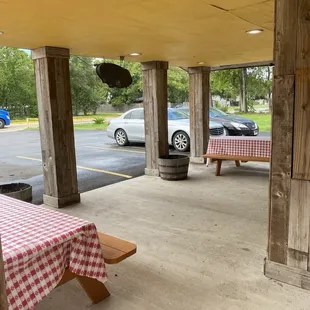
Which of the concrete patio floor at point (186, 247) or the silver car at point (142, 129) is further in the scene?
the silver car at point (142, 129)

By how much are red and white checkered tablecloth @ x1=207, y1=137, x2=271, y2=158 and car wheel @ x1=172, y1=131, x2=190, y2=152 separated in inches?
103

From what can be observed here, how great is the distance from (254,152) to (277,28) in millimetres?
3781

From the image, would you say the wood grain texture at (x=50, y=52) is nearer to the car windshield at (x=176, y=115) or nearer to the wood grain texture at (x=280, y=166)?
the wood grain texture at (x=280, y=166)

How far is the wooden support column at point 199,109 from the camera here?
7.25 metres

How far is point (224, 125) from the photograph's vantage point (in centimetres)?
904

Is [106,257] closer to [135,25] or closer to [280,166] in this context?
[280,166]

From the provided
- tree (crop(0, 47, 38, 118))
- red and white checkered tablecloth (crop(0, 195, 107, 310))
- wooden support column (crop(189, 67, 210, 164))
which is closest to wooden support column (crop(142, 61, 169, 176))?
wooden support column (crop(189, 67, 210, 164))

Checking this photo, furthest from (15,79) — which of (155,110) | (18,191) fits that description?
(18,191)

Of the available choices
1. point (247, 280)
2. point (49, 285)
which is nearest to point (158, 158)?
point (247, 280)

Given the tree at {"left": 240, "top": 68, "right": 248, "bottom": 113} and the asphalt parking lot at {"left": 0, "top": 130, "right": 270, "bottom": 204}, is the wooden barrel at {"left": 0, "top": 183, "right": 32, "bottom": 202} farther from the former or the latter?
the tree at {"left": 240, "top": 68, "right": 248, "bottom": 113}

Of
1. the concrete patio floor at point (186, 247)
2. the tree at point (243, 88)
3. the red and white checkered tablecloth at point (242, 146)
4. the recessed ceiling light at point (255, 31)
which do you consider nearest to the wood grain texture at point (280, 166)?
the concrete patio floor at point (186, 247)

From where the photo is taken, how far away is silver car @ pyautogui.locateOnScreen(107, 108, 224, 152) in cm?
894

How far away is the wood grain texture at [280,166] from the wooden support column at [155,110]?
12.3ft

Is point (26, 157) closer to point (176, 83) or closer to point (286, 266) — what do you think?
point (286, 266)
